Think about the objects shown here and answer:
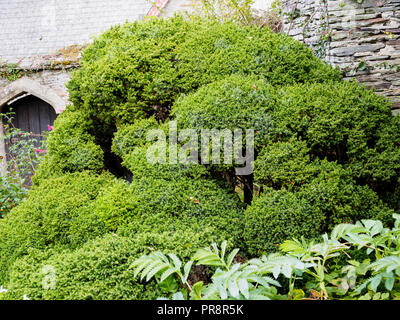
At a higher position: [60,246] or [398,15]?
[398,15]

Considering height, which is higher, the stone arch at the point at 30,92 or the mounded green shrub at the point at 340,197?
the stone arch at the point at 30,92

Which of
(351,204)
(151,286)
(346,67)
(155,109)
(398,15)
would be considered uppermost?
(398,15)

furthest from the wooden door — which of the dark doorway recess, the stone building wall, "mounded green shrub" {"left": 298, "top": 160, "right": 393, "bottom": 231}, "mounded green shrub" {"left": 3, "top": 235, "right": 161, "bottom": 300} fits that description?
"mounded green shrub" {"left": 298, "top": 160, "right": 393, "bottom": 231}

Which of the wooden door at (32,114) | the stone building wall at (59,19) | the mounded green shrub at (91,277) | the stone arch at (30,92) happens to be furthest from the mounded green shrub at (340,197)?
the wooden door at (32,114)

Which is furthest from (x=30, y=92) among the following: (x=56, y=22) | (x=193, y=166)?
(x=193, y=166)

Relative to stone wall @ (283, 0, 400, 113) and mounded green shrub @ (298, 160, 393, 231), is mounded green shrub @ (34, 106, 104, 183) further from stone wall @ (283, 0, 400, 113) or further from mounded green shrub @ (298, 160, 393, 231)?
stone wall @ (283, 0, 400, 113)

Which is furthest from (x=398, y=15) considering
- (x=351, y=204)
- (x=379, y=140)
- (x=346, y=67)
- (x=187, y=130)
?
(x=187, y=130)

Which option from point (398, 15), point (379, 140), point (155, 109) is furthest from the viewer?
point (398, 15)

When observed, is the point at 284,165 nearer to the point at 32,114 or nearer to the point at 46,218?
the point at 46,218

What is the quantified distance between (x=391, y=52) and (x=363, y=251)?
2981 mm

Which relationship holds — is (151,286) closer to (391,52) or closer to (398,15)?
(391,52)

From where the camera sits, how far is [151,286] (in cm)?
223

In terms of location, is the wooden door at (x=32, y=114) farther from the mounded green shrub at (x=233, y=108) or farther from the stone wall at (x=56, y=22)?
the mounded green shrub at (x=233, y=108)
